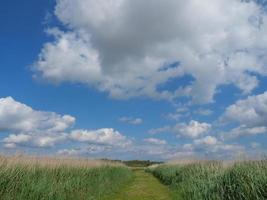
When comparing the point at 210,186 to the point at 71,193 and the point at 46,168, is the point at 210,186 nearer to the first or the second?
the point at 71,193

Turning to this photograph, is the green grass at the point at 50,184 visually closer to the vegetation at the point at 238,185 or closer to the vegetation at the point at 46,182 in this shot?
the vegetation at the point at 46,182

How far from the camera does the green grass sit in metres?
10.5

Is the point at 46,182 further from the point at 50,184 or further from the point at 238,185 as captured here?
the point at 238,185

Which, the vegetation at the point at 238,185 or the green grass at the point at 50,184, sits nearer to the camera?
the vegetation at the point at 238,185

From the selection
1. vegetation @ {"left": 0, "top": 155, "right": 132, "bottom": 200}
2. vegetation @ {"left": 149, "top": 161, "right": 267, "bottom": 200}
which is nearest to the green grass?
vegetation @ {"left": 0, "top": 155, "right": 132, "bottom": 200}

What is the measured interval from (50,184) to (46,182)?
18cm

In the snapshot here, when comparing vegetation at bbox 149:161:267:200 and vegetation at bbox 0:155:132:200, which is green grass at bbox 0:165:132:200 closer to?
vegetation at bbox 0:155:132:200

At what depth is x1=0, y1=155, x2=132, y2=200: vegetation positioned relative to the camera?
1052cm

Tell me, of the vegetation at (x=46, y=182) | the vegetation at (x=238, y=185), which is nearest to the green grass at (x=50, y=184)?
the vegetation at (x=46, y=182)

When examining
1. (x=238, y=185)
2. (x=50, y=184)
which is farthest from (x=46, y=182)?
(x=238, y=185)

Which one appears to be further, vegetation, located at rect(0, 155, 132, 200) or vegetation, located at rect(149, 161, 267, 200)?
vegetation, located at rect(0, 155, 132, 200)

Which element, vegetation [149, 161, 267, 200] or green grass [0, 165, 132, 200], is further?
green grass [0, 165, 132, 200]

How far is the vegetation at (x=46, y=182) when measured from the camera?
10.5 meters

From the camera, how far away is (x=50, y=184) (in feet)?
41.4
